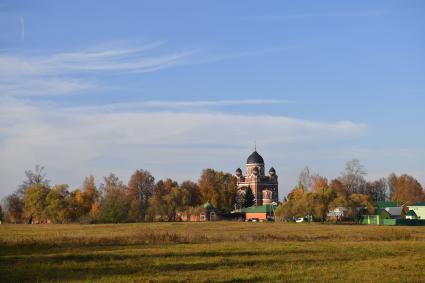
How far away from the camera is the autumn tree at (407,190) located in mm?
175375

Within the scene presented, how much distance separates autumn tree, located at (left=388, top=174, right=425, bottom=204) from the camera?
175m

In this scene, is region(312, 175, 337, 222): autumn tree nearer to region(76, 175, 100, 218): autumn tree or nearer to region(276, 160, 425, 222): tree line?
region(276, 160, 425, 222): tree line

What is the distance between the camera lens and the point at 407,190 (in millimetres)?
178125

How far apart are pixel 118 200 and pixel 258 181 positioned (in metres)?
66.0

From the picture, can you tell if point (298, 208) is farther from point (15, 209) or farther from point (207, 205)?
point (15, 209)

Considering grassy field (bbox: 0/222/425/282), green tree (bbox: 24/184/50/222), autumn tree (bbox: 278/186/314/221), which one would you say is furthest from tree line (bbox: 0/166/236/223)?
grassy field (bbox: 0/222/425/282)

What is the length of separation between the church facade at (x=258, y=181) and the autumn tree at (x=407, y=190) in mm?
36769

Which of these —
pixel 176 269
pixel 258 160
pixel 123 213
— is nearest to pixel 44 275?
pixel 176 269

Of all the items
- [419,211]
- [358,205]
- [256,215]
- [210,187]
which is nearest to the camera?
[358,205]

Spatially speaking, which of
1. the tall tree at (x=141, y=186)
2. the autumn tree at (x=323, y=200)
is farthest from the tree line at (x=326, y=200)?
the tall tree at (x=141, y=186)

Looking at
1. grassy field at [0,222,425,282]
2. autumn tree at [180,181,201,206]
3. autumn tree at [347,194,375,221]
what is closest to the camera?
grassy field at [0,222,425,282]

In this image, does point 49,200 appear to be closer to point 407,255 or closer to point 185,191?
point 185,191

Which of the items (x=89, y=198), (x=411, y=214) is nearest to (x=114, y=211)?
(x=89, y=198)

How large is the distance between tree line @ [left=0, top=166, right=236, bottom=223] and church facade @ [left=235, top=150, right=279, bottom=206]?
6.54 meters
